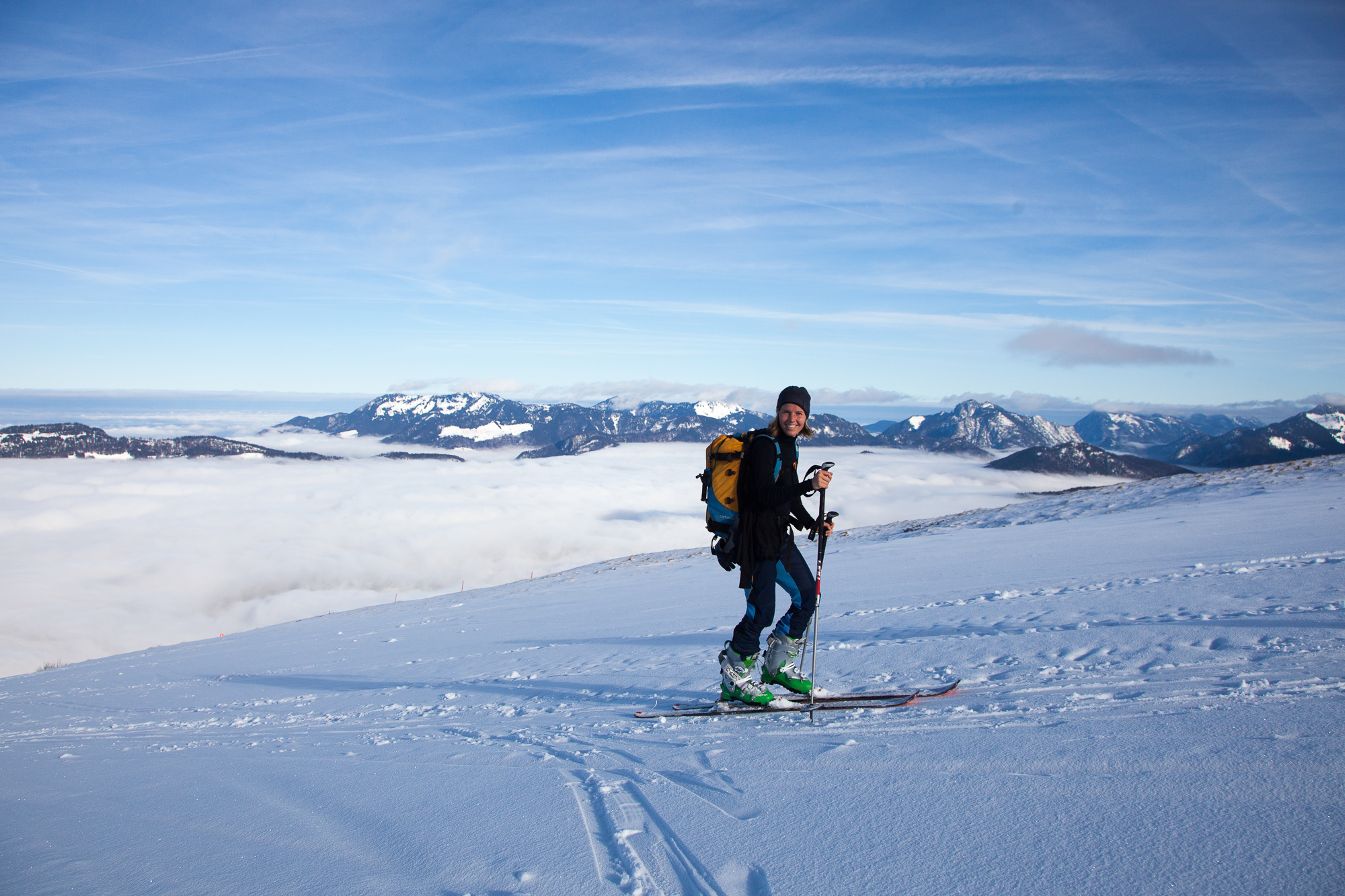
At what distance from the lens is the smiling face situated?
5156mm

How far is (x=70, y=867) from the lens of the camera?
3.52 metres

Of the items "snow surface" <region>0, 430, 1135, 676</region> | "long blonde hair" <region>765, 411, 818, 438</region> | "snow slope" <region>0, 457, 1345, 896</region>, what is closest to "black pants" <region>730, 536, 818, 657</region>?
"snow slope" <region>0, 457, 1345, 896</region>

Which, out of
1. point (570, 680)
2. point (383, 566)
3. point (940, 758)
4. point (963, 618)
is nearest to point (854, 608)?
point (963, 618)

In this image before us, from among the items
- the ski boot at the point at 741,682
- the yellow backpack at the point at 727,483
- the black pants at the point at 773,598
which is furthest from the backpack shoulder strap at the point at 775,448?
the ski boot at the point at 741,682

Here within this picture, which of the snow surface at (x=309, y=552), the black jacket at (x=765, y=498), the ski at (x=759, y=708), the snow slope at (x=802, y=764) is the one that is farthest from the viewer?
the snow surface at (x=309, y=552)

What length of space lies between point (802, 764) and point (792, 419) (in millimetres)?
2507

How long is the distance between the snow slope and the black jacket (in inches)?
55.8

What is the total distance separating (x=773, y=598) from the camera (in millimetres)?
5359

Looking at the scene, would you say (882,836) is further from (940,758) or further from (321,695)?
(321,695)

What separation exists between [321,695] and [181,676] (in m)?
5.92

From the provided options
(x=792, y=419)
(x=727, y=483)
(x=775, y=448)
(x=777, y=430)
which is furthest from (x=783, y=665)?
(x=792, y=419)

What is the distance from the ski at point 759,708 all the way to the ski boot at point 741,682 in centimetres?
7

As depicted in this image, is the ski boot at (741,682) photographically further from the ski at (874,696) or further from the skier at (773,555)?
the ski at (874,696)

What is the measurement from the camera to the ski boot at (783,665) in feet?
18.6
